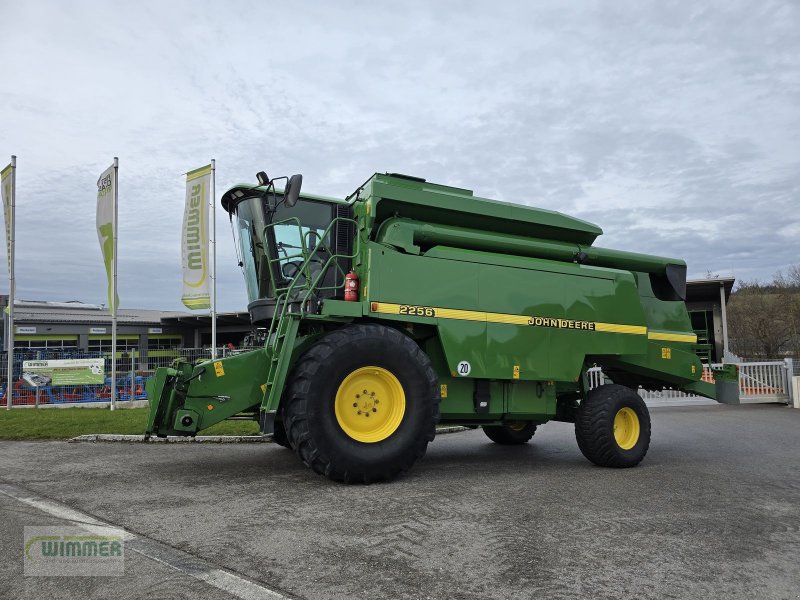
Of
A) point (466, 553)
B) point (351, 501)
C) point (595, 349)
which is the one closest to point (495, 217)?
point (595, 349)

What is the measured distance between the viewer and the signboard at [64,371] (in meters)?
17.3

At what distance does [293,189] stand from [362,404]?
243 cm

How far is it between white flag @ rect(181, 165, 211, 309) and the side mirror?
1022cm

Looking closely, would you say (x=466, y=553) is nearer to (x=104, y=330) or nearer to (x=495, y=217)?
(x=495, y=217)

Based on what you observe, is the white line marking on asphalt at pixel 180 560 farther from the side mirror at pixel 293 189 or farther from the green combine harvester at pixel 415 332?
the side mirror at pixel 293 189

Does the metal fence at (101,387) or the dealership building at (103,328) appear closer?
the metal fence at (101,387)

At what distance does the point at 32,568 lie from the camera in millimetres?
3762

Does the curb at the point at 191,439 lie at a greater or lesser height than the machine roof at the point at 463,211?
lesser

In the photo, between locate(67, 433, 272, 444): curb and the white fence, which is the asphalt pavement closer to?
locate(67, 433, 272, 444): curb

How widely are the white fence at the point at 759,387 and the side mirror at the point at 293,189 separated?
44.1 feet

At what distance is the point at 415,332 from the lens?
7133 mm

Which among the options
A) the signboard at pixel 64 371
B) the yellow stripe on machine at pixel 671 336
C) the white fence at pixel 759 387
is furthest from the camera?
the signboard at pixel 64 371

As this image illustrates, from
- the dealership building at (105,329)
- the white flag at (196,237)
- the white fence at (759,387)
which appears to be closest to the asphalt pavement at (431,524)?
the white flag at (196,237)

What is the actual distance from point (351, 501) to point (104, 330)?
4405 centimetres
